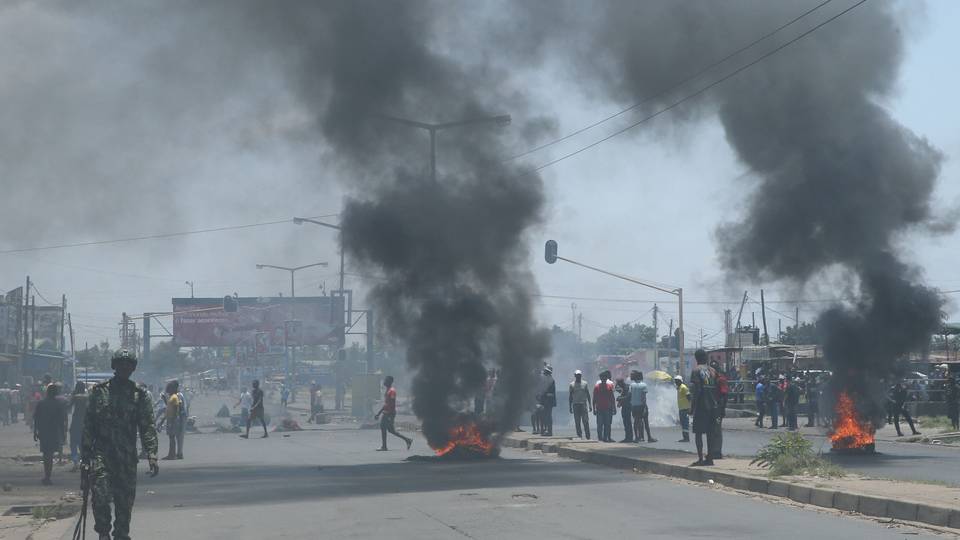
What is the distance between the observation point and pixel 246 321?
67.5 metres

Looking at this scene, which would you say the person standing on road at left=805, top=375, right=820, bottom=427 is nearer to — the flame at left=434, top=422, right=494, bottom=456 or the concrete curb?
the concrete curb

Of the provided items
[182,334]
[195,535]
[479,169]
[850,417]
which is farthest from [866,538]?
[182,334]

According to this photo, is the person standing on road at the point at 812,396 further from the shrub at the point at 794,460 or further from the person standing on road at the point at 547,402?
the shrub at the point at 794,460

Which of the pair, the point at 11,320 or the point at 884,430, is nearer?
the point at 884,430

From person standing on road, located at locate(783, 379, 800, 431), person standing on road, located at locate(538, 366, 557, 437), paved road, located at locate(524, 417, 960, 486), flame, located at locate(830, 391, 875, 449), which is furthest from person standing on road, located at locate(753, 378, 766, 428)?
flame, located at locate(830, 391, 875, 449)

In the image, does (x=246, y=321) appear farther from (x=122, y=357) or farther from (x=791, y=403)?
(x=122, y=357)

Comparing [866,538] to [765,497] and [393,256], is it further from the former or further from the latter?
[393,256]

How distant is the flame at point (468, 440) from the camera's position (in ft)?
64.2

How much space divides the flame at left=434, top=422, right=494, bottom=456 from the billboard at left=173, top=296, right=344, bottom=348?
46.4 m

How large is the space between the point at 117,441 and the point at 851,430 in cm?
1431

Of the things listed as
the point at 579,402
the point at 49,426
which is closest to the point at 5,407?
the point at 579,402

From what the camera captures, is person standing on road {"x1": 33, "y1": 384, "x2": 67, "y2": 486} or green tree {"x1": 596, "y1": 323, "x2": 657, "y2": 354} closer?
person standing on road {"x1": 33, "y1": 384, "x2": 67, "y2": 486}

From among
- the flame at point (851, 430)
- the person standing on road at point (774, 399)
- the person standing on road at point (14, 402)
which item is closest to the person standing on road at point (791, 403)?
the person standing on road at point (774, 399)

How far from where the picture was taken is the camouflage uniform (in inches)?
325
